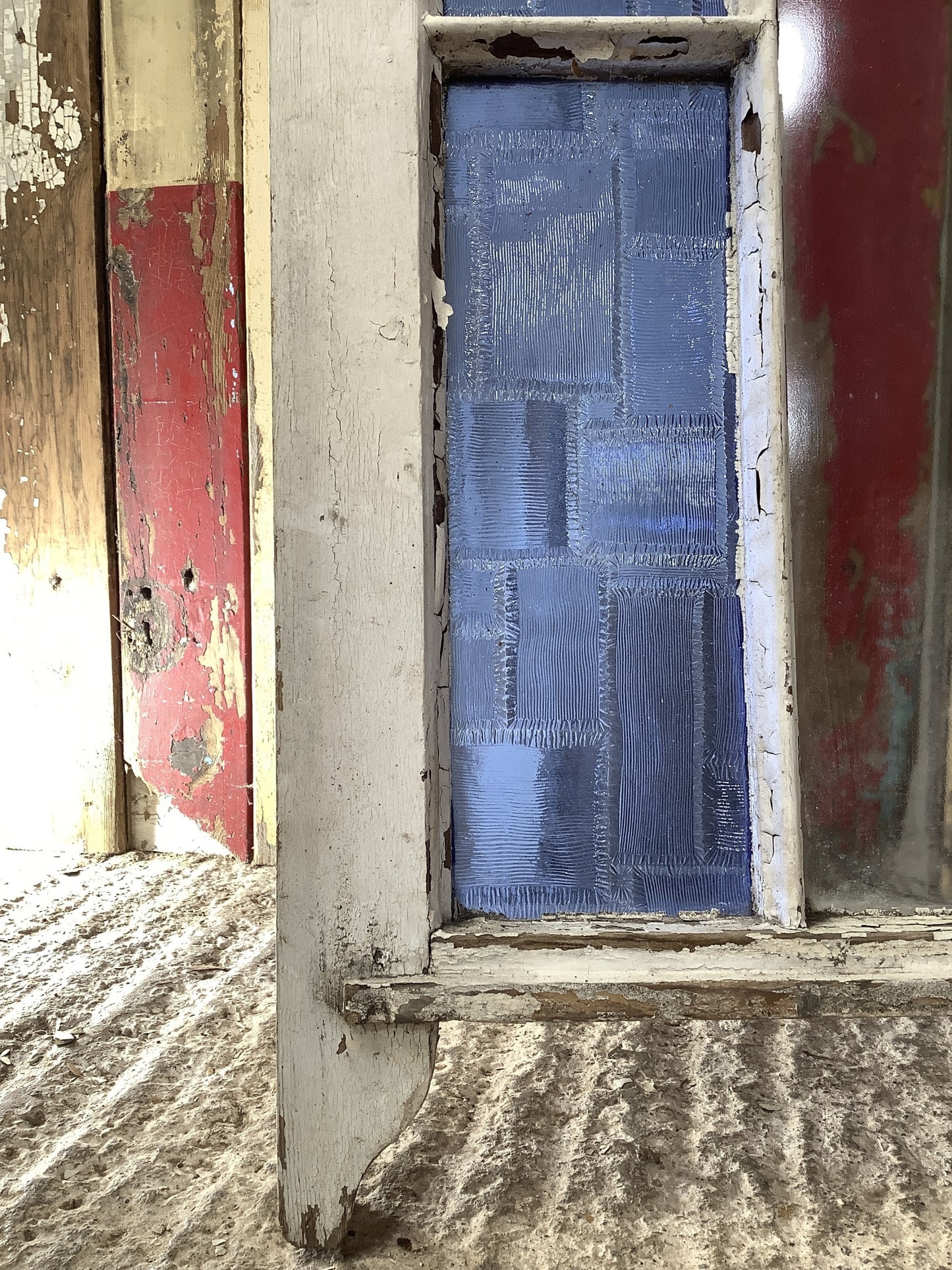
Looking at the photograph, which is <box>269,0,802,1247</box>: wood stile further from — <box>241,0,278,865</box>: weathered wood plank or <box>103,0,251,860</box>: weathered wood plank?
<box>103,0,251,860</box>: weathered wood plank

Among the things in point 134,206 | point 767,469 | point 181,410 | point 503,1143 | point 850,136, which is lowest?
point 503,1143

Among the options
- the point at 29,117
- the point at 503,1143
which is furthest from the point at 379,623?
the point at 29,117

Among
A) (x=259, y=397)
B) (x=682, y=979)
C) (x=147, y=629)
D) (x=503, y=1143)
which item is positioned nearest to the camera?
(x=682, y=979)

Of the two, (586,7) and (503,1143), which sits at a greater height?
A: (586,7)

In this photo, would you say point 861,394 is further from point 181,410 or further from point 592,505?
point 181,410

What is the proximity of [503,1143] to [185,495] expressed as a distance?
170cm

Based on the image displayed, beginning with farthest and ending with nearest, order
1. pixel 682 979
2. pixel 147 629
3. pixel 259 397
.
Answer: pixel 147 629 → pixel 259 397 → pixel 682 979

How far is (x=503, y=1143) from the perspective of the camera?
3.91 feet

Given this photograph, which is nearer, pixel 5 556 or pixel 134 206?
pixel 134 206

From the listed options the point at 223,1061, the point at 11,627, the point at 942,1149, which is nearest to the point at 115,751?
the point at 11,627

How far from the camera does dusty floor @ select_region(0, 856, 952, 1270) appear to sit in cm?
100

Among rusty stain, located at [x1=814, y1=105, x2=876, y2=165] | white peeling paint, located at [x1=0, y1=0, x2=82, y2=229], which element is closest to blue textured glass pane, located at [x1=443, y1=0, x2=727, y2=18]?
rusty stain, located at [x1=814, y1=105, x2=876, y2=165]

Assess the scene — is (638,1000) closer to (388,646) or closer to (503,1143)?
(503,1143)

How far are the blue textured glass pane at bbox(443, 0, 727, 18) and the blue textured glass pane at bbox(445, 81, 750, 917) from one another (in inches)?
3.0
